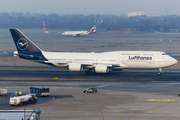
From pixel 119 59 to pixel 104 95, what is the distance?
1949 centimetres

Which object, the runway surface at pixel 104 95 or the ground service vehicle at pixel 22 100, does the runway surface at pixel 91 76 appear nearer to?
the runway surface at pixel 104 95

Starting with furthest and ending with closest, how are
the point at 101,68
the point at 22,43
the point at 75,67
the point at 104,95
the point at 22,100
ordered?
the point at 22,43, the point at 75,67, the point at 101,68, the point at 104,95, the point at 22,100

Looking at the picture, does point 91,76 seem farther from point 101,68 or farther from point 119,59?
point 119,59

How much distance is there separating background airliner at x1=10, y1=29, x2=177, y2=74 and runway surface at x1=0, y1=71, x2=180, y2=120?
1889 millimetres

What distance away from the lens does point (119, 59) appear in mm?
58375

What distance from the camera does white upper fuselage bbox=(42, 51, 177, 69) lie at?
57.8 meters

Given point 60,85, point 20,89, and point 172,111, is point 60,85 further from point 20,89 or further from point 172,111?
point 172,111

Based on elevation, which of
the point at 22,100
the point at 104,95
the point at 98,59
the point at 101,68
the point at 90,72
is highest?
the point at 98,59

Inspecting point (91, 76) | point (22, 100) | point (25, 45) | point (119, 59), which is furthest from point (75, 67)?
point (22, 100)

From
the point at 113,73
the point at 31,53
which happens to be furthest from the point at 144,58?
the point at 31,53

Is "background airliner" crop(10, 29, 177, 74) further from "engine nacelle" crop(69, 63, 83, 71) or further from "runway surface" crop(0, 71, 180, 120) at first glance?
"runway surface" crop(0, 71, 180, 120)

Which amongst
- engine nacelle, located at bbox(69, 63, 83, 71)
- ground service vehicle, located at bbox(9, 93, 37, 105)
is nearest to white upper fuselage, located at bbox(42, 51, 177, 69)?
engine nacelle, located at bbox(69, 63, 83, 71)

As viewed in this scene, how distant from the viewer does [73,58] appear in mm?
59781

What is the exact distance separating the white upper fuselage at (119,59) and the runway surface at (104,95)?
2.26 meters
